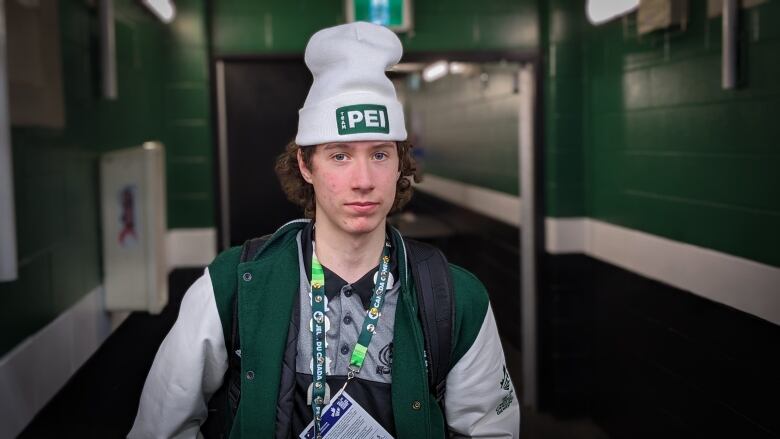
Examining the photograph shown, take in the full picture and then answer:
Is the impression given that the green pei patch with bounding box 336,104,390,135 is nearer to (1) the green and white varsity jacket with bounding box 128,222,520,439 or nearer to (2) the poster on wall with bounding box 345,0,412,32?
(1) the green and white varsity jacket with bounding box 128,222,520,439

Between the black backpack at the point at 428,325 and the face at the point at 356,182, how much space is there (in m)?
0.15

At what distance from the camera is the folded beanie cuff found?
165 centimetres

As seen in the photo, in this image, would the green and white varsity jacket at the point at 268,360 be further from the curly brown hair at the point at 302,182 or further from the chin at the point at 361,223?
the curly brown hair at the point at 302,182

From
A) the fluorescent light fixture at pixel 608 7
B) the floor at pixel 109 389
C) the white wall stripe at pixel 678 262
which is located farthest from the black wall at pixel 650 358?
the floor at pixel 109 389

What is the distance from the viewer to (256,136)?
5.13 meters

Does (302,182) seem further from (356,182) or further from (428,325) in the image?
(428,325)

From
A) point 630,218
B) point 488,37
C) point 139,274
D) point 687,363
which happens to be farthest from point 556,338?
point 139,274

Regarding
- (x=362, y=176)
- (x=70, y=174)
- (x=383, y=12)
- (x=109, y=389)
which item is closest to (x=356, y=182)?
(x=362, y=176)

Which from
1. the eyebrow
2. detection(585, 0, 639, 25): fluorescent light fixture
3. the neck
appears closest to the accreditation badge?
the neck

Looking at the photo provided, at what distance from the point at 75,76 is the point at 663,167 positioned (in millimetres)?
2469

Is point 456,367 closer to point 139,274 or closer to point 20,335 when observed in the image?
point 20,335

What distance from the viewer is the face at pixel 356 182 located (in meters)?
1.67

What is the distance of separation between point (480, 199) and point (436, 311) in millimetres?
4786

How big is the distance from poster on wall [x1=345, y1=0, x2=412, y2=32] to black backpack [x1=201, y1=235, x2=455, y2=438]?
3157 millimetres
